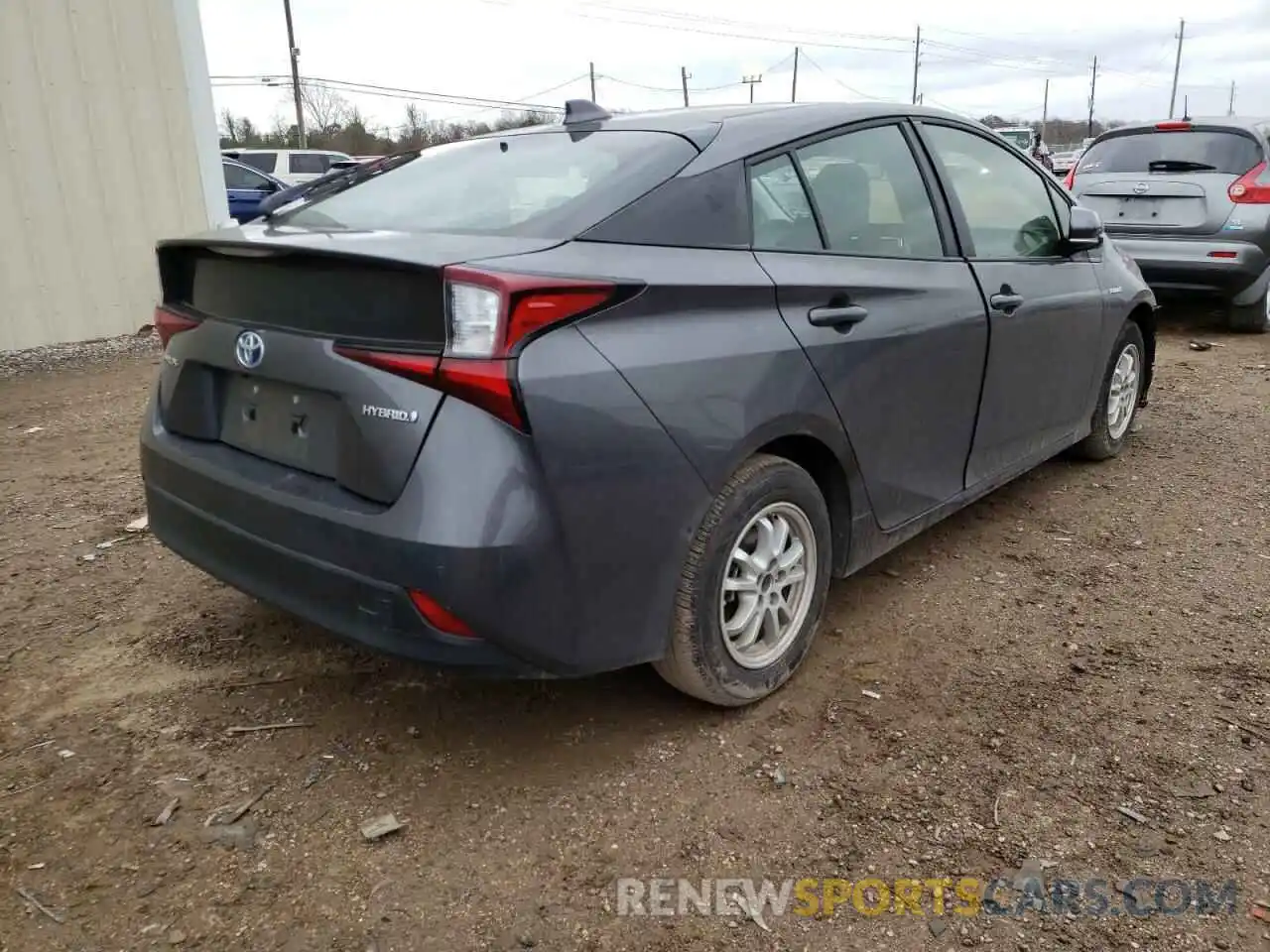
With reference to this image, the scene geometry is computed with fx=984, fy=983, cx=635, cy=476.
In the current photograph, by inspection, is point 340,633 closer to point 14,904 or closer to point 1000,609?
point 14,904

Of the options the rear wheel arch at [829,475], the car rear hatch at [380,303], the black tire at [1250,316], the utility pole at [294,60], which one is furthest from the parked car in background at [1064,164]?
the utility pole at [294,60]

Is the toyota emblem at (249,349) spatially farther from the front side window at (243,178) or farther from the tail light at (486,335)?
the front side window at (243,178)

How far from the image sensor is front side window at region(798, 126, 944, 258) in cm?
285

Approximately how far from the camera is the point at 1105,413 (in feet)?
15.1

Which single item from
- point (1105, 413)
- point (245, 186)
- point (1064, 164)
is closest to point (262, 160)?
point (245, 186)

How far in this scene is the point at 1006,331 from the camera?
3.45m

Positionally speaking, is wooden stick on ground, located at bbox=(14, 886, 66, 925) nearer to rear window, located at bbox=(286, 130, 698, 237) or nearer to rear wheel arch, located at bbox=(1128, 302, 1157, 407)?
rear window, located at bbox=(286, 130, 698, 237)

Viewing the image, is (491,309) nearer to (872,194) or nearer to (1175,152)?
(872,194)

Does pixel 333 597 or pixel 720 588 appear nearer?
pixel 333 597

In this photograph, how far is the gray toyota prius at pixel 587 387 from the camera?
80.3 inches

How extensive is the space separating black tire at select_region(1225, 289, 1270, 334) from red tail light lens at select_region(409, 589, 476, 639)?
25.8ft

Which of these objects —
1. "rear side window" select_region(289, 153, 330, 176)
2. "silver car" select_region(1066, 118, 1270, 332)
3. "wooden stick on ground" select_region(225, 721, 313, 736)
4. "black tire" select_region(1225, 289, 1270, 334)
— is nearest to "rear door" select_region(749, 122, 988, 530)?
"wooden stick on ground" select_region(225, 721, 313, 736)

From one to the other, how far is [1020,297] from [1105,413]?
139 cm

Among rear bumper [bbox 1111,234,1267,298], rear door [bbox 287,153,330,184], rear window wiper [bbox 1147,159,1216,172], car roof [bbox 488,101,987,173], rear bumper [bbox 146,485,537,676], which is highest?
car roof [bbox 488,101,987,173]
